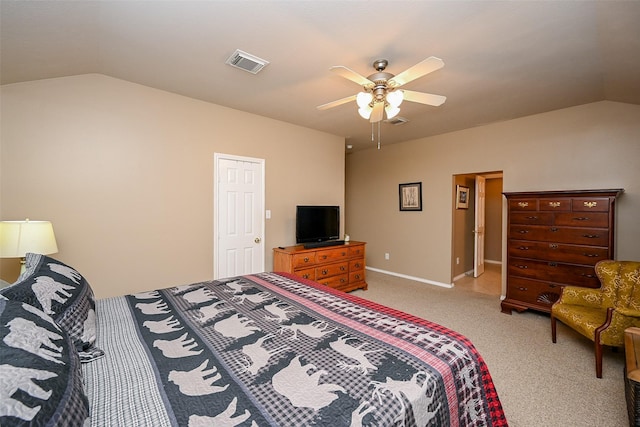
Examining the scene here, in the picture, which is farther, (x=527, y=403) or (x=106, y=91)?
(x=106, y=91)

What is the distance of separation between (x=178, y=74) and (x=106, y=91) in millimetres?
797

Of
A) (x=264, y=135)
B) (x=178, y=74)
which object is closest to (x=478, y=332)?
(x=264, y=135)

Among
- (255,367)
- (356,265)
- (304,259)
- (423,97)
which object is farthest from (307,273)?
(255,367)

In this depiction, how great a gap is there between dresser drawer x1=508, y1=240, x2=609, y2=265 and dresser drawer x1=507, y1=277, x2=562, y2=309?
327 millimetres

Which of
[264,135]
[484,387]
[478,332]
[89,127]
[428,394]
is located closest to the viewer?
[428,394]

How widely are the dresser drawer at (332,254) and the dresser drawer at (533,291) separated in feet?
7.54

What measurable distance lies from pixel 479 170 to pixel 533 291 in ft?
6.53

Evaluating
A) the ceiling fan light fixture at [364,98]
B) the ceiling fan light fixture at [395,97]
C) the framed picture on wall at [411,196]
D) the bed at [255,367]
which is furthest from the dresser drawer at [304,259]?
the framed picture on wall at [411,196]

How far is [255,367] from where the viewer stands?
1130 mm

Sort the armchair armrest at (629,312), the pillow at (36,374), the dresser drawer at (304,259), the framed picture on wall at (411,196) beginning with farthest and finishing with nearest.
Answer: the framed picture on wall at (411,196), the dresser drawer at (304,259), the armchair armrest at (629,312), the pillow at (36,374)

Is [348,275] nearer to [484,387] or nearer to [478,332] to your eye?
[478,332]

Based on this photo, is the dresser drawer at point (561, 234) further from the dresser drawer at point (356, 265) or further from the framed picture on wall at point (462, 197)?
the dresser drawer at point (356, 265)

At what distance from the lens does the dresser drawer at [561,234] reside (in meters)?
3.04

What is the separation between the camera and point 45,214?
8.36 feet
